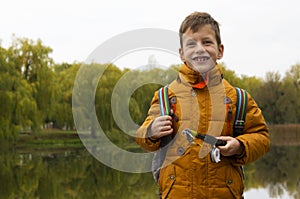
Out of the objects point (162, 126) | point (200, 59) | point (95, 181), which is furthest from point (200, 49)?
point (95, 181)

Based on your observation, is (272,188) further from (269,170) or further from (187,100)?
(187,100)

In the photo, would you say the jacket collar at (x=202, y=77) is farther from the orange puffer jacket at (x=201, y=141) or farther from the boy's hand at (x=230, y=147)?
the boy's hand at (x=230, y=147)

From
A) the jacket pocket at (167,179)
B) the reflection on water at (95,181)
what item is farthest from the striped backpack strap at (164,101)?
the reflection on water at (95,181)

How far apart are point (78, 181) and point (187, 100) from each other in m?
11.8

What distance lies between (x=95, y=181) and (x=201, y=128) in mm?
11791

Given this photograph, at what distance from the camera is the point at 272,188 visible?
1151 centimetres

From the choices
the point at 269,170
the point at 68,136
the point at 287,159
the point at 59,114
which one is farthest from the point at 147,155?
the point at 68,136

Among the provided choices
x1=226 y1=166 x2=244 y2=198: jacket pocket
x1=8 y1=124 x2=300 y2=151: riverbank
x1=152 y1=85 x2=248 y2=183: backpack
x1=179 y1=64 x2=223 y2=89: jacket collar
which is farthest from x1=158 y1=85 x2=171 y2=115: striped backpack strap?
x1=8 y1=124 x2=300 y2=151: riverbank

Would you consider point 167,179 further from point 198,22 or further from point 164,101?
point 198,22

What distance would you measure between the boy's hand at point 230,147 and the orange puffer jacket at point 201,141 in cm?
3

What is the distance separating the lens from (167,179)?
2.46 m

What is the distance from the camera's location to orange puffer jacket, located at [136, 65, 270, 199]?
7.83 ft

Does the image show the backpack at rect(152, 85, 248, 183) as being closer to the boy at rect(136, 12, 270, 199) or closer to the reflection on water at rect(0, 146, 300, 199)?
the boy at rect(136, 12, 270, 199)

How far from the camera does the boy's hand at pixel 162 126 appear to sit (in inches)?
93.2
